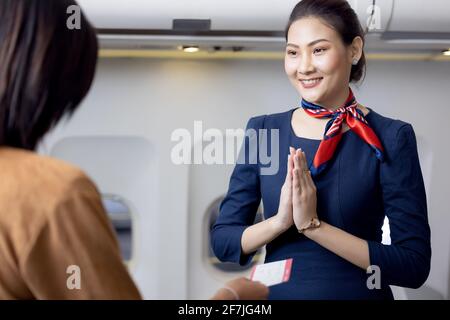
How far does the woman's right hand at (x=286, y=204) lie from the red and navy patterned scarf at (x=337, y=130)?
0.25 feet

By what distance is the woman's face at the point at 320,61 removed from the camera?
4.92 feet

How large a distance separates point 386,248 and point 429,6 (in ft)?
2.39

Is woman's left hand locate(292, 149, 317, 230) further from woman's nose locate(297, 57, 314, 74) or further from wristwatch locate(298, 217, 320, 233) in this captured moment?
woman's nose locate(297, 57, 314, 74)

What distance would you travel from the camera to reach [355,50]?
1.52 m

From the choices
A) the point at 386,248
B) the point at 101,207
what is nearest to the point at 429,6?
the point at 386,248

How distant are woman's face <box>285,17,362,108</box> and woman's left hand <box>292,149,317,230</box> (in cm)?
18

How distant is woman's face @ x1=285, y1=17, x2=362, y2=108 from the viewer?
1499 millimetres
